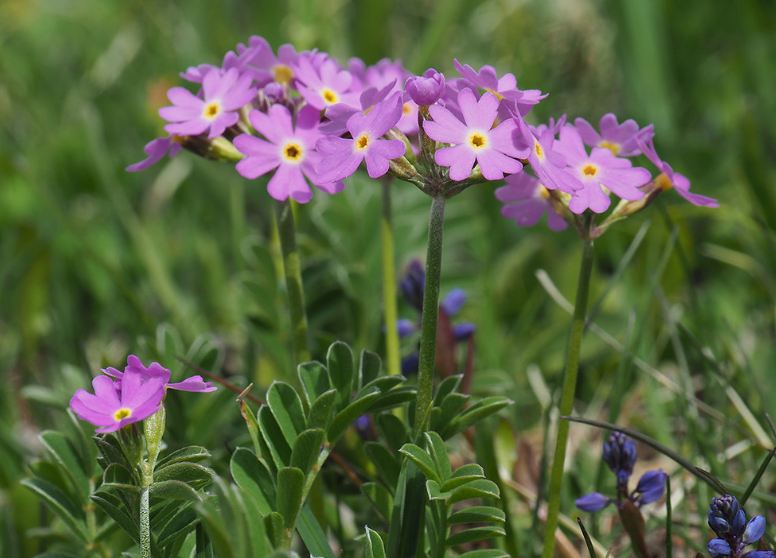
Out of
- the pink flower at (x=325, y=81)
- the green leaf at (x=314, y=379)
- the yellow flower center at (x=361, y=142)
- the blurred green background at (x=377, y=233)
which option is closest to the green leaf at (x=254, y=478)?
the green leaf at (x=314, y=379)

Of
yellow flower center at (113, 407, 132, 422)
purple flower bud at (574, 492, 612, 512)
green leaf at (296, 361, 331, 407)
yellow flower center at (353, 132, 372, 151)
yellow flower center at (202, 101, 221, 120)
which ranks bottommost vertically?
purple flower bud at (574, 492, 612, 512)

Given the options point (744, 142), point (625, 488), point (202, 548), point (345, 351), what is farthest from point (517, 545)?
point (744, 142)

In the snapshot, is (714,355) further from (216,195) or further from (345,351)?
(216,195)

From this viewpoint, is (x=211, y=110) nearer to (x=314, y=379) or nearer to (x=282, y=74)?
(x=282, y=74)

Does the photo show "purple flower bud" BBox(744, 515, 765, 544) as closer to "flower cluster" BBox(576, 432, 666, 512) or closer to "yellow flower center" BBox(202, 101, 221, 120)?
"flower cluster" BBox(576, 432, 666, 512)

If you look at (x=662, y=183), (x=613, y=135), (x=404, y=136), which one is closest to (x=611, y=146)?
(x=613, y=135)

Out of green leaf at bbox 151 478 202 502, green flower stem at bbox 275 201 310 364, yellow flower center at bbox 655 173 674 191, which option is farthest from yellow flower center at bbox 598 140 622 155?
green leaf at bbox 151 478 202 502

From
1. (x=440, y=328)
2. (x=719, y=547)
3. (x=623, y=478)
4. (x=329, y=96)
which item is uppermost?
(x=329, y=96)
